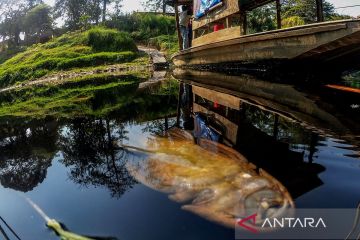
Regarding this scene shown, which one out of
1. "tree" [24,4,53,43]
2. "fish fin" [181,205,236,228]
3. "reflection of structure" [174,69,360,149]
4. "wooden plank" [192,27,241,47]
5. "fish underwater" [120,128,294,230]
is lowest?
"fish fin" [181,205,236,228]

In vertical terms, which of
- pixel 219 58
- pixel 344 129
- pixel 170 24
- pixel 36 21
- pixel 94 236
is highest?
pixel 36 21

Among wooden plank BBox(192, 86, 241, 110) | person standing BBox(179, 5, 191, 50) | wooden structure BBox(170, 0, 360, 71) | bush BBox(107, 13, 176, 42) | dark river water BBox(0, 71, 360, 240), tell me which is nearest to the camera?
dark river water BBox(0, 71, 360, 240)

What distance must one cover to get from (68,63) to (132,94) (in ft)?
41.9

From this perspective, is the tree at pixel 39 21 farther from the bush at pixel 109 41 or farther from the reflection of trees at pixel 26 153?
the reflection of trees at pixel 26 153

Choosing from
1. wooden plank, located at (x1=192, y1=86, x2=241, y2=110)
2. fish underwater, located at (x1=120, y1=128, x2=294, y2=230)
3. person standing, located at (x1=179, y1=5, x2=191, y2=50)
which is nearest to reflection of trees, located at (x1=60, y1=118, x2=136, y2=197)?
fish underwater, located at (x1=120, y1=128, x2=294, y2=230)

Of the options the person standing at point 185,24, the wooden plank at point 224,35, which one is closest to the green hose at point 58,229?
the wooden plank at point 224,35

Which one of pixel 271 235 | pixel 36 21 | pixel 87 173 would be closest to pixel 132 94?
pixel 87 173

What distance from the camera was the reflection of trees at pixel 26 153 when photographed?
2.86 meters

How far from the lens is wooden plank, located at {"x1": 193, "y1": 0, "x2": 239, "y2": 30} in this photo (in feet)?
26.3

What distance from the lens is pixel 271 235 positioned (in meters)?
1.60

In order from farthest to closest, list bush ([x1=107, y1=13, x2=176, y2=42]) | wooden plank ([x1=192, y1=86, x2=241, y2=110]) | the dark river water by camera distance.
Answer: bush ([x1=107, y1=13, x2=176, y2=42])
wooden plank ([x1=192, y1=86, x2=241, y2=110])
the dark river water

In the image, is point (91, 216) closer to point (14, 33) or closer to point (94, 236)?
point (94, 236)

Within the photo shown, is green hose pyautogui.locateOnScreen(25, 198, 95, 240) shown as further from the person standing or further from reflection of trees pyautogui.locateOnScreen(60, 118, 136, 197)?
the person standing

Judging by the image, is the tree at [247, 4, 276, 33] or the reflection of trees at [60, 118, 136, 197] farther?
the tree at [247, 4, 276, 33]
